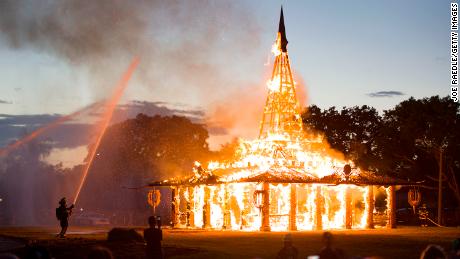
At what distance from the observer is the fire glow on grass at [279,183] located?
1674 inches

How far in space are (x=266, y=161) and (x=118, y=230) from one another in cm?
1536

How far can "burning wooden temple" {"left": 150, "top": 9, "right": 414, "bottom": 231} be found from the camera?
42625 mm

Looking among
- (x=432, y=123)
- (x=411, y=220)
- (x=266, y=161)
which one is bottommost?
(x=411, y=220)

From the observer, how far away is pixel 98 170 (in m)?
81.0

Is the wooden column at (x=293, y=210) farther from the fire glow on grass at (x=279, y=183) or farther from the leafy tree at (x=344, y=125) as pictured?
the leafy tree at (x=344, y=125)

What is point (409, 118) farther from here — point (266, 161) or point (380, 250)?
point (380, 250)

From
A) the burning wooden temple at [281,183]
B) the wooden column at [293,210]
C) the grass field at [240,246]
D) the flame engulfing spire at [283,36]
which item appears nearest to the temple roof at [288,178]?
the burning wooden temple at [281,183]

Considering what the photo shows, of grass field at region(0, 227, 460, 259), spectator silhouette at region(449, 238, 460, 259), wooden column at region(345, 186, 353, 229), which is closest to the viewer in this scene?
spectator silhouette at region(449, 238, 460, 259)

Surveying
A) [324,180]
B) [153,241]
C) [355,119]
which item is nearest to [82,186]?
[355,119]

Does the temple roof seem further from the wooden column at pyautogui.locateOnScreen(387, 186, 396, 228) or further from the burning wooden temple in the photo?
the wooden column at pyautogui.locateOnScreen(387, 186, 396, 228)

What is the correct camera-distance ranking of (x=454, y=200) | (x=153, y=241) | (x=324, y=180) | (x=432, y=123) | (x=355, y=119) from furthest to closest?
(x=355, y=119)
(x=454, y=200)
(x=432, y=123)
(x=324, y=180)
(x=153, y=241)

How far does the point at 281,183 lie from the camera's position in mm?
41031

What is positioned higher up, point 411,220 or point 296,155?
point 296,155

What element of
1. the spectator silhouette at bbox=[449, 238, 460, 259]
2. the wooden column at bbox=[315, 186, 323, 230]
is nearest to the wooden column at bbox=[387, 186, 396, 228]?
the wooden column at bbox=[315, 186, 323, 230]
